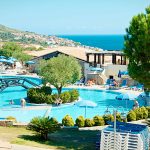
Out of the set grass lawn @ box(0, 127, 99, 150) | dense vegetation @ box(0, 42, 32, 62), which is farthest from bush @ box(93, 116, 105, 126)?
dense vegetation @ box(0, 42, 32, 62)

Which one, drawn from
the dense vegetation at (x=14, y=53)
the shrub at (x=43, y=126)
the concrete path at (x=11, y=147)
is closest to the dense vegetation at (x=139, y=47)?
the shrub at (x=43, y=126)

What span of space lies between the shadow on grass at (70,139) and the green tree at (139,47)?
3.85m

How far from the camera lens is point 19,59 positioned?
227 ft

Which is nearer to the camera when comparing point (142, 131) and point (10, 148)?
point (10, 148)

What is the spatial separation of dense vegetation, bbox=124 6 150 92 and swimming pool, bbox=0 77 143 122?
13889 millimetres

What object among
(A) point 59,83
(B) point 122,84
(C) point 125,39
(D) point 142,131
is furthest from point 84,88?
(D) point 142,131

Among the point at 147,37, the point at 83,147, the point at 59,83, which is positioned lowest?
the point at 83,147

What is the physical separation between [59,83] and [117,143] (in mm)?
23676

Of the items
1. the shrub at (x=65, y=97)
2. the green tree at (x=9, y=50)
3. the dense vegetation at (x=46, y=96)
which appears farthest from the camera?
the green tree at (x=9, y=50)

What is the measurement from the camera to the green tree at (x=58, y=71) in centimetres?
3803

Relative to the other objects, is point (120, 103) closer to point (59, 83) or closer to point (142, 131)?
point (59, 83)

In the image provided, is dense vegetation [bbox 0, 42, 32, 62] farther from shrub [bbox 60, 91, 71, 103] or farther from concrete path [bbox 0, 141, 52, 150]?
concrete path [bbox 0, 141, 52, 150]

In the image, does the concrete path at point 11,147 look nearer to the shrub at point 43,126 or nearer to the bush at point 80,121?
the shrub at point 43,126

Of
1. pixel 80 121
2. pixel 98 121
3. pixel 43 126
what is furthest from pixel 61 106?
pixel 43 126
